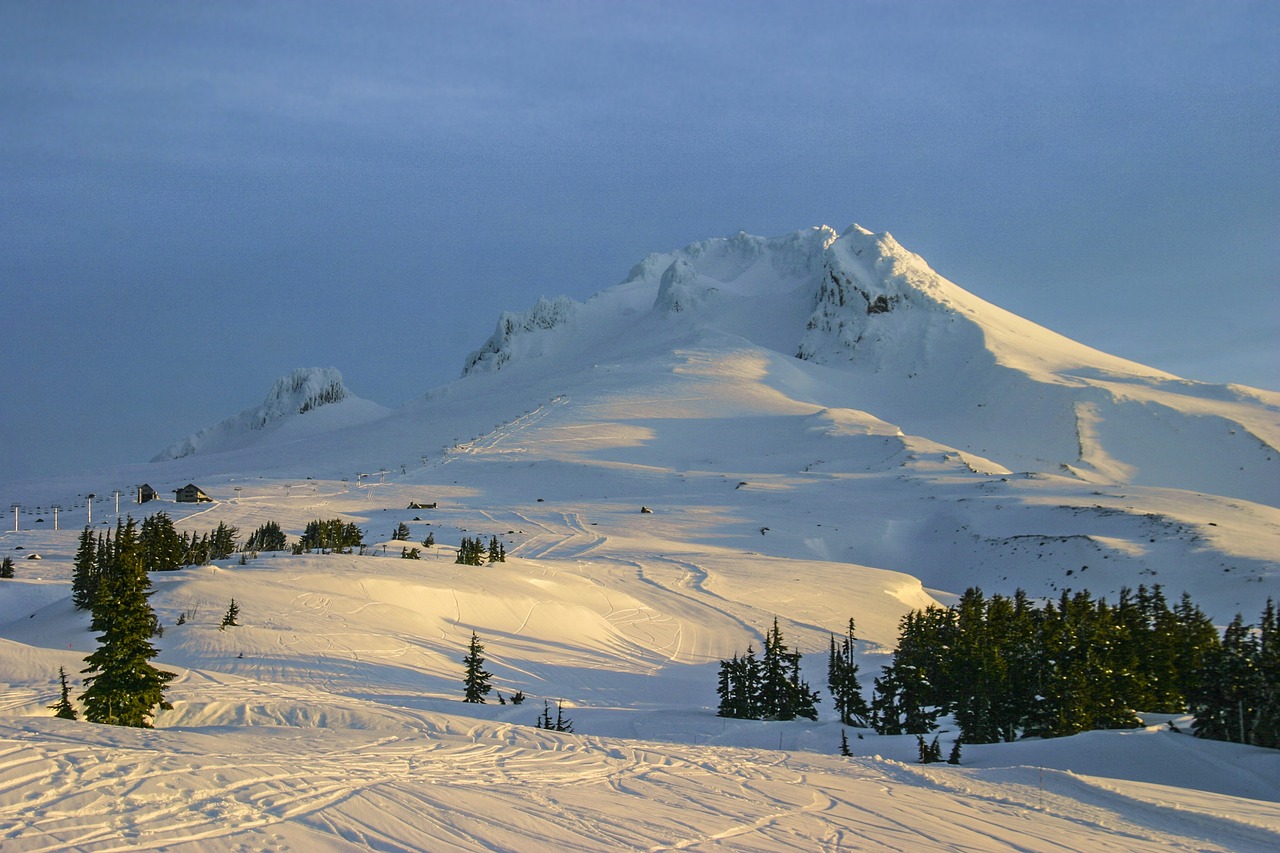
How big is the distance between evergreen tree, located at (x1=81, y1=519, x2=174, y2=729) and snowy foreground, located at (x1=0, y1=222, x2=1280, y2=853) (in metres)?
0.80

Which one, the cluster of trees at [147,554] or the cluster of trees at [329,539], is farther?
the cluster of trees at [329,539]

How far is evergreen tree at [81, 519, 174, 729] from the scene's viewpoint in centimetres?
1783

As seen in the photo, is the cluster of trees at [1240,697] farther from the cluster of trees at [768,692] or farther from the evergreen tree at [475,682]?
the evergreen tree at [475,682]

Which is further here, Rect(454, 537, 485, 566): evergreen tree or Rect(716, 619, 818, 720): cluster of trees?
Rect(454, 537, 485, 566): evergreen tree

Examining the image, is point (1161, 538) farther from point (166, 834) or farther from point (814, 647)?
point (166, 834)

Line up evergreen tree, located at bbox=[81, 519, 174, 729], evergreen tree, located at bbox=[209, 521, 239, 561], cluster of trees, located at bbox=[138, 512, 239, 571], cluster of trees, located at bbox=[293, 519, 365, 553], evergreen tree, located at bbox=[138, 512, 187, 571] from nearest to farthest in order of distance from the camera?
1. evergreen tree, located at bbox=[81, 519, 174, 729]
2. evergreen tree, located at bbox=[138, 512, 187, 571]
3. cluster of trees, located at bbox=[138, 512, 239, 571]
4. evergreen tree, located at bbox=[209, 521, 239, 561]
5. cluster of trees, located at bbox=[293, 519, 365, 553]

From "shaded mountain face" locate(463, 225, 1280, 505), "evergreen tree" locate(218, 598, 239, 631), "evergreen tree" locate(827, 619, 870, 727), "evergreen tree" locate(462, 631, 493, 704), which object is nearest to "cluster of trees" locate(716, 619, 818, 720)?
"evergreen tree" locate(827, 619, 870, 727)

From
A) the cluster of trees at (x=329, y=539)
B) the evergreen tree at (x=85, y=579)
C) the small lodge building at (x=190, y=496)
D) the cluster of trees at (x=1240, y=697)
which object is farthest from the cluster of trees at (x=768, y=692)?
the small lodge building at (x=190, y=496)

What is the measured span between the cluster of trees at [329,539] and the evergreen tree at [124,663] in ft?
97.3

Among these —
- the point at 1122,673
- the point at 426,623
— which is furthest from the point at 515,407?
the point at 1122,673

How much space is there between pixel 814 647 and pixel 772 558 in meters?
21.3

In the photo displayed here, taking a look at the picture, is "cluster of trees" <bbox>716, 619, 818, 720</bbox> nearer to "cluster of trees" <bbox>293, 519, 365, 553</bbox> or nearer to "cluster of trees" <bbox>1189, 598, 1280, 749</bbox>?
"cluster of trees" <bbox>1189, 598, 1280, 749</bbox>

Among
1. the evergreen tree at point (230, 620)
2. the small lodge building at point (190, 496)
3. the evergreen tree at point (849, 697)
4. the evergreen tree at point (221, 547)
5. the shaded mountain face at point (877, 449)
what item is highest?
the shaded mountain face at point (877, 449)

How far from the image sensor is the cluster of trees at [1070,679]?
80.8 feet
